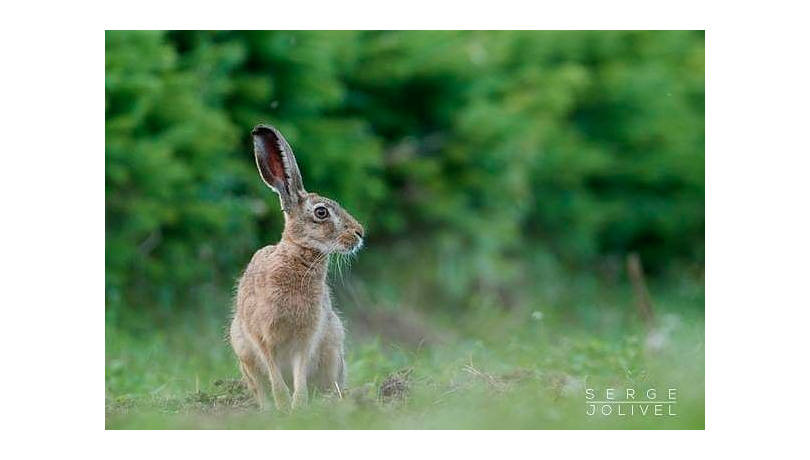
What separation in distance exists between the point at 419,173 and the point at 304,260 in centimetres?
604

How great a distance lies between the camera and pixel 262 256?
7.01 metres

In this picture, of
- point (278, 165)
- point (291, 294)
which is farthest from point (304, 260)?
point (278, 165)

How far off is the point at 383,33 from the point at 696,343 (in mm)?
5096

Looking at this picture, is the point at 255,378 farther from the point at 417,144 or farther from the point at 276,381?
the point at 417,144

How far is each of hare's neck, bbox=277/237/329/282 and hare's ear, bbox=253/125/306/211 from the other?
226 millimetres

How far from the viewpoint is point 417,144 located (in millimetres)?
13023

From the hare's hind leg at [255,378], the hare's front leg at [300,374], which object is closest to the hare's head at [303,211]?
the hare's front leg at [300,374]

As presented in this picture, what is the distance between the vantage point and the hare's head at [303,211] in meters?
6.76

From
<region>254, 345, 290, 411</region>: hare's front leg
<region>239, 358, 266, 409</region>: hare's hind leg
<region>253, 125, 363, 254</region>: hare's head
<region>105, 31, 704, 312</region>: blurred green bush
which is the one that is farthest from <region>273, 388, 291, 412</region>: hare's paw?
<region>105, 31, 704, 312</region>: blurred green bush

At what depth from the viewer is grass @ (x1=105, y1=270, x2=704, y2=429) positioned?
6.61 meters

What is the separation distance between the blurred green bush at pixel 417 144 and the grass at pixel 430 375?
2.77 feet

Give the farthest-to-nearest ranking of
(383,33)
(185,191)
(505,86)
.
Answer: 1. (505,86)
2. (383,33)
3. (185,191)
